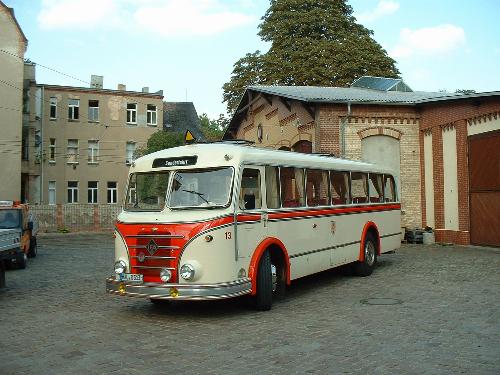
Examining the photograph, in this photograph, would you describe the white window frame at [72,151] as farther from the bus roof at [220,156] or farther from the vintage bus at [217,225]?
the bus roof at [220,156]

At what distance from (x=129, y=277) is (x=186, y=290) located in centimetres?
108

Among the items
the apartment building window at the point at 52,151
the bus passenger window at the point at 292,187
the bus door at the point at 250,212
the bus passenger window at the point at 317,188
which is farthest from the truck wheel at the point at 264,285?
the apartment building window at the point at 52,151

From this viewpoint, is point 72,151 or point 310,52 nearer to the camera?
point 310,52

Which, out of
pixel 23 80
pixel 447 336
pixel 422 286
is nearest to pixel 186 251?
pixel 447 336

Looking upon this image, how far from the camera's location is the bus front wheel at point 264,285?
8927mm

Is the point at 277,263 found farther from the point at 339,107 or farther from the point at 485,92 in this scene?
the point at 339,107

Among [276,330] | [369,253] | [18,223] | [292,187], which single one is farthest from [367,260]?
[18,223]

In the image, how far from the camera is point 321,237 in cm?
1116

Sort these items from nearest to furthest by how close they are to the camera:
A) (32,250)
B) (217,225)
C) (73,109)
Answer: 1. (217,225)
2. (32,250)
3. (73,109)

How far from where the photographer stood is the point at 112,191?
155ft

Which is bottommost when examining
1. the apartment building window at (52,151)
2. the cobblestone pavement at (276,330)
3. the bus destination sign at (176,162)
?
the cobblestone pavement at (276,330)

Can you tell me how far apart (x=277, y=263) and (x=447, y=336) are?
3396 millimetres

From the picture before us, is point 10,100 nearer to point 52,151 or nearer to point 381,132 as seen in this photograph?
point 52,151

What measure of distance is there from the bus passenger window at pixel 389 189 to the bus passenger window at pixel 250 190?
253 inches
